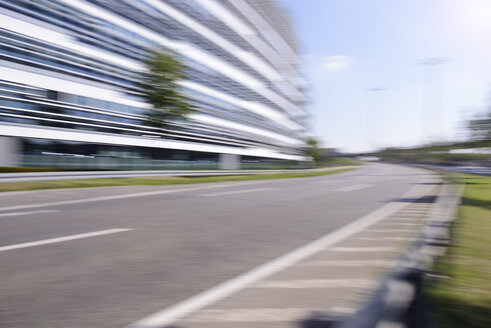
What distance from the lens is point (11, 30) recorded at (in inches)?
881

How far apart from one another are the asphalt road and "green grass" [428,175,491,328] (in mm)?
1822

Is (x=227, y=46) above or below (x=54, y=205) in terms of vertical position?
A: above

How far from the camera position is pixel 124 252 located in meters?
4.04

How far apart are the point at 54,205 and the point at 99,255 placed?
524cm

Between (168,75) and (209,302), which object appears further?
(168,75)

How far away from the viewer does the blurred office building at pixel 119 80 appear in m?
22.8

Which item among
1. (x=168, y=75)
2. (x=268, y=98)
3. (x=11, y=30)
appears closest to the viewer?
(x=11, y=30)

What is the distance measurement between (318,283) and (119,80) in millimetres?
32019

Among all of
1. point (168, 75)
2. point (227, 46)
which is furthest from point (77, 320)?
point (227, 46)

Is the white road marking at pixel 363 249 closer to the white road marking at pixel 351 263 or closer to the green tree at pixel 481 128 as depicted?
the white road marking at pixel 351 263

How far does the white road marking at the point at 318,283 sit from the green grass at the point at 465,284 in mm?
648

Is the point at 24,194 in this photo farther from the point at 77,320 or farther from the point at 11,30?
the point at 11,30

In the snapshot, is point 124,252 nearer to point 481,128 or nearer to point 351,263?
point 351,263

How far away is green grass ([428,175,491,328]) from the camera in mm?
2492
